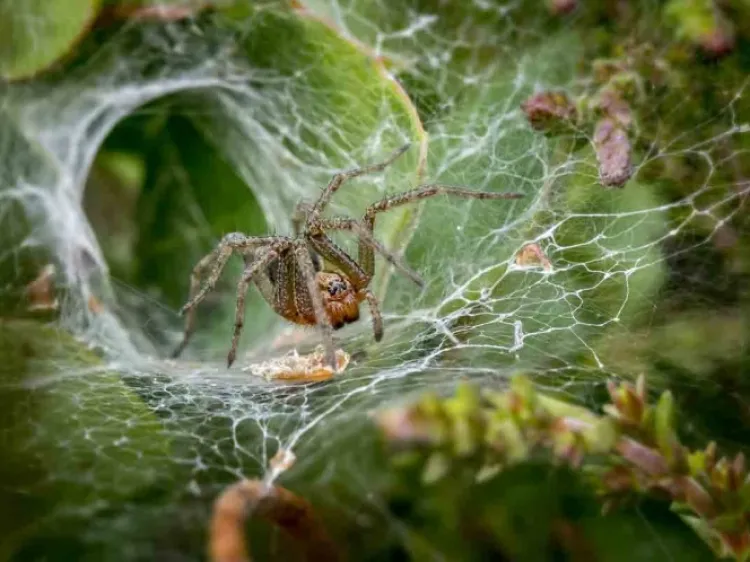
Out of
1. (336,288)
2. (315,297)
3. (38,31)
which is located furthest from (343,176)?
(38,31)

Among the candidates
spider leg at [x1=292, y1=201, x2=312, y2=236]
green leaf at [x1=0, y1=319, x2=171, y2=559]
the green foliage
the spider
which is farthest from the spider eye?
the green foliage

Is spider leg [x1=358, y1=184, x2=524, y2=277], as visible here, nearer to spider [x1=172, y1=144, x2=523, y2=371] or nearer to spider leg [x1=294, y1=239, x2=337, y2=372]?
spider [x1=172, y1=144, x2=523, y2=371]

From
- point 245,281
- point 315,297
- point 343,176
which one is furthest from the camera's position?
point 343,176

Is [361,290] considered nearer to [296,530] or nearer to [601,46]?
[296,530]

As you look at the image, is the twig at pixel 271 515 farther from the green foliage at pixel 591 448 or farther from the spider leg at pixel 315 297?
the spider leg at pixel 315 297

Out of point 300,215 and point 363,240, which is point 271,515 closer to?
point 363,240

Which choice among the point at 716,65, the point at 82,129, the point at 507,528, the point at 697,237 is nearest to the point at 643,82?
the point at 716,65
